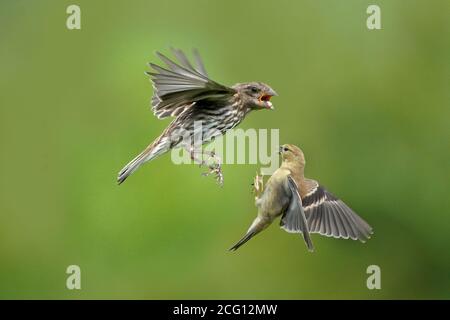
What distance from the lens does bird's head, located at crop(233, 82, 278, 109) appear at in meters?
6.01

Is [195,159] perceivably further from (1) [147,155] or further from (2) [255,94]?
(2) [255,94]

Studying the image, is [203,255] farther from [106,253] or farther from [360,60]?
[360,60]

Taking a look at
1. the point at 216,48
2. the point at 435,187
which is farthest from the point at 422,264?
the point at 216,48

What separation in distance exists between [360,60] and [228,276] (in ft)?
7.77

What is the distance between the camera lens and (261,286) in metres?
8.53

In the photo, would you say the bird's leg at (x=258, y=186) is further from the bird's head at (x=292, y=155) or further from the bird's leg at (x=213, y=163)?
the bird's leg at (x=213, y=163)

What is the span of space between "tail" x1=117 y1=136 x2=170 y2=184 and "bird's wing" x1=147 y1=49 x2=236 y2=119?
25 centimetres

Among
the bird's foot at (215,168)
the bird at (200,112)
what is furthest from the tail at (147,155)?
the bird's foot at (215,168)

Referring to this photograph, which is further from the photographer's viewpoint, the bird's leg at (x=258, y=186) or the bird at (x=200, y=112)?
the bird's leg at (x=258, y=186)

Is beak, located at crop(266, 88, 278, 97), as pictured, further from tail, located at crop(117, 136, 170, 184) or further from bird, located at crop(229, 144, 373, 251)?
tail, located at crop(117, 136, 170, 184)

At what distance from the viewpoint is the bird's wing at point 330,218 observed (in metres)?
6.02

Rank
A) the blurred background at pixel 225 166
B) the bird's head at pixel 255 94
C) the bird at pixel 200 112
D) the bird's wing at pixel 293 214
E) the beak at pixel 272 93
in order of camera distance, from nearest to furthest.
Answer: the bird's wing at pixel 293 214, the bird at pixel 200 112, the beak at pixel 272 93, the bird's head at pixel 255 94, the blurred background at pixel 225 166

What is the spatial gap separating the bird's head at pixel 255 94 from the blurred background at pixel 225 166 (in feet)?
6.67

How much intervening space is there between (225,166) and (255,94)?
7.81 feet
